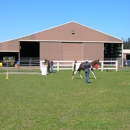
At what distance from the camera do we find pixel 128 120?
7.05m

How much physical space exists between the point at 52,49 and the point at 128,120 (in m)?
41.6

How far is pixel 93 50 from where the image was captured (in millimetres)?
49219

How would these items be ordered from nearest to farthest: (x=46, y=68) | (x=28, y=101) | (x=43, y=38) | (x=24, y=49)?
(x=28, y=101) < (x=46, y=68) < (x=43, y=38) < (x=24, y=49)

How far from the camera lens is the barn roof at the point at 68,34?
4800cm

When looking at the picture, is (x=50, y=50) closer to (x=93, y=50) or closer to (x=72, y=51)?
(x=72, y=51)

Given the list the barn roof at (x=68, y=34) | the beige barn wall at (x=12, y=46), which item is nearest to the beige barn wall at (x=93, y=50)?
the barn roof at (x=68, y=34)

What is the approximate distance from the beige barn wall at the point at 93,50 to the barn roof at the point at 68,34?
0.88 metres

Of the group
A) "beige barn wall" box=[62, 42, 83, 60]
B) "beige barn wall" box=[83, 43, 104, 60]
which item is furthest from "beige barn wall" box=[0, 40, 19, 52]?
"beige barn wall" box=[83, 43, 104, 60]

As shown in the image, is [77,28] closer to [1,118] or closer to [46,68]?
[46,68]

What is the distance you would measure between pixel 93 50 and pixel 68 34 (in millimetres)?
5216

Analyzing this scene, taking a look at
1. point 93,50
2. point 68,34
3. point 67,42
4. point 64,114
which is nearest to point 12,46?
point 67,42

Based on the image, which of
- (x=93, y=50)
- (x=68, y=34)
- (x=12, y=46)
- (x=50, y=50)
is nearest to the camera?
(x=12, y=46)

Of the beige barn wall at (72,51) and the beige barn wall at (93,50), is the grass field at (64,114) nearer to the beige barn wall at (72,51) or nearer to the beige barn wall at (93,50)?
the beige barn wall at (72,51)

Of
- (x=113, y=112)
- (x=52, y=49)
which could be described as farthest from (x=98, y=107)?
(x=52, y=49)
